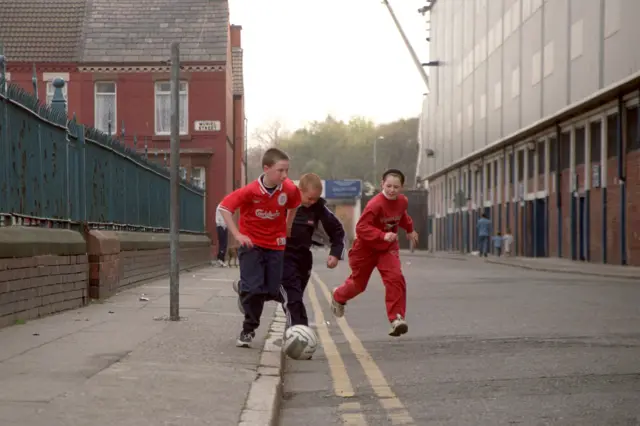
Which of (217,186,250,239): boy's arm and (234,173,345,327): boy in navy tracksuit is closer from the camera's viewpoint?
(217,186,250,239): boy's arm

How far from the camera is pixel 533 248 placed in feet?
152

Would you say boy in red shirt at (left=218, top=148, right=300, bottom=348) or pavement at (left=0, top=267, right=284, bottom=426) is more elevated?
boy in red shirt at (left=218, top=148, right=300, bottom=348)

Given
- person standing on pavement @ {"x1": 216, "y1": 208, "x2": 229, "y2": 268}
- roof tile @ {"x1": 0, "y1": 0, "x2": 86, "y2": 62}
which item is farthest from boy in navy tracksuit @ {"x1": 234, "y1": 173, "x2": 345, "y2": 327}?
roof tile @ {"x1": 0, "y1": 0, "x2": 86, "y2": 62}

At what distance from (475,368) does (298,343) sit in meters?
1.44

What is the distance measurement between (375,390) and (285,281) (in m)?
2.27

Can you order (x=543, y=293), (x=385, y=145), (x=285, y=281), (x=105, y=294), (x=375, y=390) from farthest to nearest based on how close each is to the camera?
(x=385, y=145)
(x=543, y=293)
(x=105, y=294)
(x=285, y=281)
(x=375, y=390)

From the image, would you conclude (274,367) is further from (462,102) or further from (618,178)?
(462,102)

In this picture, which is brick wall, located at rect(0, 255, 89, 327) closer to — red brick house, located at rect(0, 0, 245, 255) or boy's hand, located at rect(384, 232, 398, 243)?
boy's hand, located at rect(384, 232, 398, 243)

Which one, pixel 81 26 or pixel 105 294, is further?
pixel 81 26

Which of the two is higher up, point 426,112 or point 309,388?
point 426,112

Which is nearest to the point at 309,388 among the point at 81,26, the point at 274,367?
the point at 274,367

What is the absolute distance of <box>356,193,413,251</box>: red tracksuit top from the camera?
35.6ft

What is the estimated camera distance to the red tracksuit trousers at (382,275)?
10555 millimetres

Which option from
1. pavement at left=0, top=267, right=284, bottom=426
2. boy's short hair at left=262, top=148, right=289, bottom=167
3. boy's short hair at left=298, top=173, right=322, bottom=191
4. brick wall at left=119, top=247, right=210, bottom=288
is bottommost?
pavement at left=0, top=267, right=284, bottom=426
